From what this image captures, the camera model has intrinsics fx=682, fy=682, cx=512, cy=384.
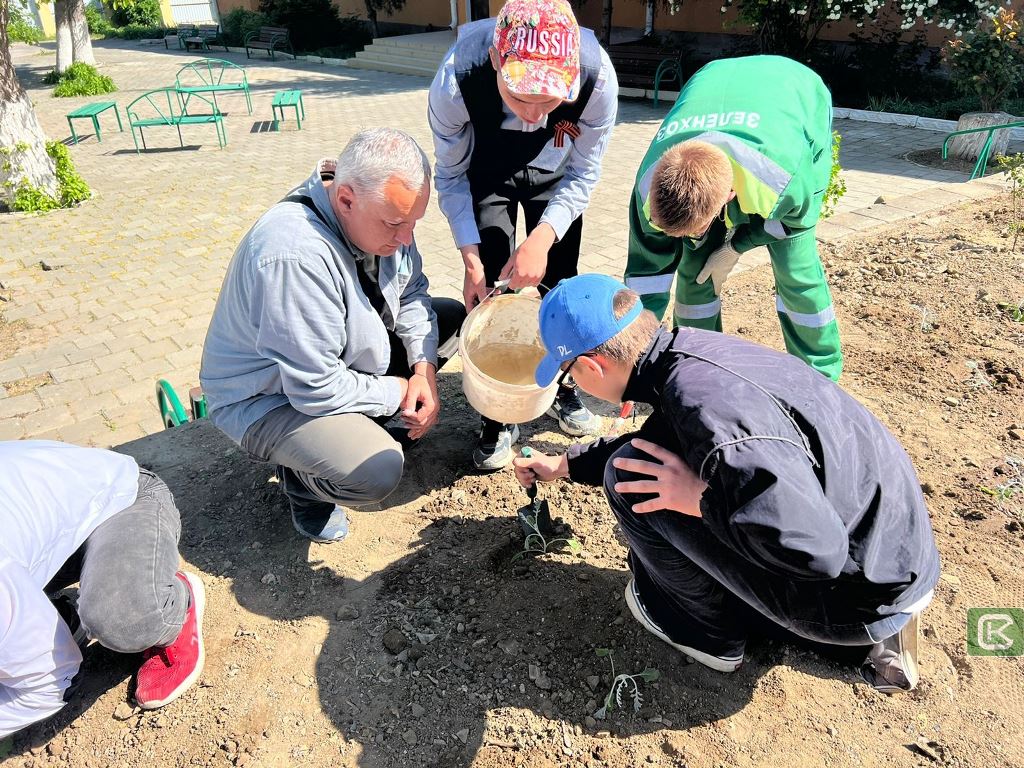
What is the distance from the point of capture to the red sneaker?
6.37 feet

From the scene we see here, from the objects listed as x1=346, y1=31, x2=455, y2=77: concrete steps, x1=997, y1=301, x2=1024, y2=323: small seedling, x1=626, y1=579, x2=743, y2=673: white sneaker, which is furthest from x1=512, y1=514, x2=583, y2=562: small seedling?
x1=346, y1=31, x2=455, y2=77: concrete steps

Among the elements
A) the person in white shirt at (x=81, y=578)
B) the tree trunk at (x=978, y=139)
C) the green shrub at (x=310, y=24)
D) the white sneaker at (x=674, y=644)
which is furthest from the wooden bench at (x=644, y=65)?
the green shrub at (x=310, y=24)

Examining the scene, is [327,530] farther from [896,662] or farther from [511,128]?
[896,662]

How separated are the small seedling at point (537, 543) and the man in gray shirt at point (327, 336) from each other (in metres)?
0.50

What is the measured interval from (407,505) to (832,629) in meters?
1.57

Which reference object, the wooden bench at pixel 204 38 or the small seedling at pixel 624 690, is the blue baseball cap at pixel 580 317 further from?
the wooden bench at pixel 204 38

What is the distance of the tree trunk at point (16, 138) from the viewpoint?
636cm

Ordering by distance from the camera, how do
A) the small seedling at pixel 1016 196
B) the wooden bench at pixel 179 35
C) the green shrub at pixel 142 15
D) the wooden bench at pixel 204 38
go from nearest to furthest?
the small seedling at pixel 1016 196, the wooden bench at pixel 204 38, the wooden bench at pixel 179 35, the green shrub at pixel 142 15

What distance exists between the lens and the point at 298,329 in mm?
A: 2045

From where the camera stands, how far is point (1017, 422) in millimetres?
3033

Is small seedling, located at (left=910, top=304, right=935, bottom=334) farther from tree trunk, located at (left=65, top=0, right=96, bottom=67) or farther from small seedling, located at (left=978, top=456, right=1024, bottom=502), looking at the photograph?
tree trunk, located at (left=65, top=0, right=96, bottom=67)

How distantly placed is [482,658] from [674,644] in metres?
0.58

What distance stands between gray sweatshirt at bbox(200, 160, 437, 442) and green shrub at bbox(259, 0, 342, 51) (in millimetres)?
20743

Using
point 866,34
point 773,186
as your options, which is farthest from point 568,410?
point 866,34
